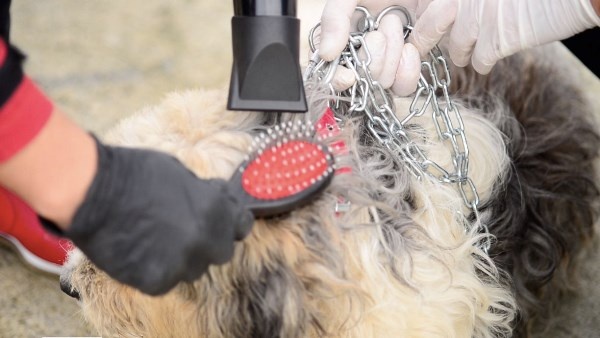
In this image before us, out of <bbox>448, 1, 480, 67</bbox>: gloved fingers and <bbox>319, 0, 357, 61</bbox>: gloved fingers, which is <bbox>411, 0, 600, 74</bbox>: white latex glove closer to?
<bbox>448, 1, 480, 67</bbox>: gloved fingers

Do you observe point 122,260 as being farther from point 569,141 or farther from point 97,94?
point 97,94

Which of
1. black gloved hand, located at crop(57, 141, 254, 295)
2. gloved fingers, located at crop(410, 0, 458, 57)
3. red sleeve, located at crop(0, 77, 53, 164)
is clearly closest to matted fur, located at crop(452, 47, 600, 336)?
gloved fingers, located at crop(410, 0, 458, 57)

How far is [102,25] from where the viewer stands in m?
3.34

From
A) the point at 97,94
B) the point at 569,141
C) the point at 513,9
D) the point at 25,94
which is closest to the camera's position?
the point at 25,94

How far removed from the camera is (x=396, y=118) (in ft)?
5.07

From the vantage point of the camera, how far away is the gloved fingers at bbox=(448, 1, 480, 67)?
176 centimetres

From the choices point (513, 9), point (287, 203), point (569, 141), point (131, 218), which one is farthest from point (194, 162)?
point (569, 141)

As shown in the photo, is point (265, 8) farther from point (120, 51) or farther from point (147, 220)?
point (120, 51)

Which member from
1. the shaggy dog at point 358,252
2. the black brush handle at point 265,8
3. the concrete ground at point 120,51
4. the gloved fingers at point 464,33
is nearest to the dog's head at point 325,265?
the shaggy dog at point 358,252

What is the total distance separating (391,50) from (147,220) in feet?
2.94

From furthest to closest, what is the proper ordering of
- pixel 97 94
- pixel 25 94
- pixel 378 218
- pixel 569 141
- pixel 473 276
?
1. pixel 97 94
2. pixel 569 141
3. pixel 473 276
4. pixel 378 218
5. pixel 25 94

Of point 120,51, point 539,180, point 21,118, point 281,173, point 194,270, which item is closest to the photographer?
point 21,118

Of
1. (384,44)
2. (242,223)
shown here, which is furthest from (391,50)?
(242,223)

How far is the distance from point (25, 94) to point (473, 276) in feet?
3.49
